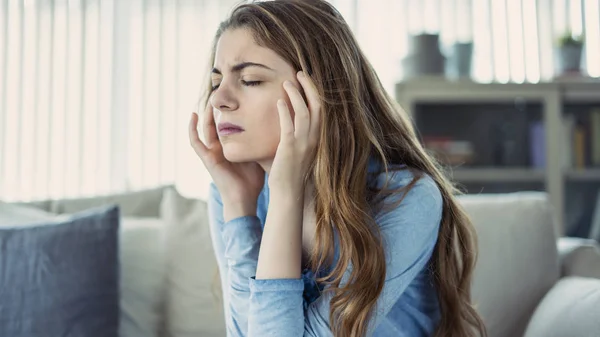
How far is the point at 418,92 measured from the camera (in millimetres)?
3531

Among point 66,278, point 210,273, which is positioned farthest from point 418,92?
point 66,278

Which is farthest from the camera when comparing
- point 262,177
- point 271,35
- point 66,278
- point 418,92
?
point 418,92

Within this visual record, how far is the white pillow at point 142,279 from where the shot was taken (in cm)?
Answer: 178

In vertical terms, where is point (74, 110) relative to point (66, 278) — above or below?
above

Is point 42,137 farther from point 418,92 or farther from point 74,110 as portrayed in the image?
point 418,92

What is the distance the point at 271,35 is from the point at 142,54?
8.63ft

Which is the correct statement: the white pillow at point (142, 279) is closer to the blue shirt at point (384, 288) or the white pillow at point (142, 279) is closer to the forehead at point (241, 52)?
the blue shirt at point (384, 288)

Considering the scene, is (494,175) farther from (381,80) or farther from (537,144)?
(381,80)

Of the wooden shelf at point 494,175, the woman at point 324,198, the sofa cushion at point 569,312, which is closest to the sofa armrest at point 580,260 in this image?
the sofa cushion at point 569,312

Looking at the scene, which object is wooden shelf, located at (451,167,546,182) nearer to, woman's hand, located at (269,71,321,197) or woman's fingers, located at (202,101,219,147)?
A: woman's fingers, located at (202,101,219,147)

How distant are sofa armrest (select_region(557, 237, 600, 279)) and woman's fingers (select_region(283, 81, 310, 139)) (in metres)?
0.88

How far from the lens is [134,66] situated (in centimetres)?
374

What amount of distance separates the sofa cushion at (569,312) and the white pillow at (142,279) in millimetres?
884

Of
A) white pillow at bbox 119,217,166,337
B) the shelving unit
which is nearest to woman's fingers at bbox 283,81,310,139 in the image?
white pillow at bbox 119,217,166,337
